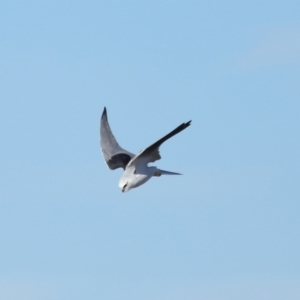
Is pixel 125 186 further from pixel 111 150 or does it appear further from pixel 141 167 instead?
pixel 111 150

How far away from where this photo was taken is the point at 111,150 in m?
47.2

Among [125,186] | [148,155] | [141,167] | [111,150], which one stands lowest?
[125,186]

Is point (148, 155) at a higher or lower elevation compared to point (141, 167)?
higher

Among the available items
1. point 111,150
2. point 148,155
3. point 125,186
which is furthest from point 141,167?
point 111,150

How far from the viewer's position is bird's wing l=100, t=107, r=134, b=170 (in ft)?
149

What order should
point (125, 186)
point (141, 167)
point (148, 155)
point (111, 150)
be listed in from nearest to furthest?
point (125, 186) → point (148, 155) → point (141, 167) → point (111, 150)

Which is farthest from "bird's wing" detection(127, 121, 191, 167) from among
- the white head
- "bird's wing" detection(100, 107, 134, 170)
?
"bird's wing" detection(100, 107, 134, 170)

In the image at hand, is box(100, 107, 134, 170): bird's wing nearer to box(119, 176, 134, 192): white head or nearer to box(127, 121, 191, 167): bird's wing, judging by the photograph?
box(127, 121, 191, 167): bird's wing

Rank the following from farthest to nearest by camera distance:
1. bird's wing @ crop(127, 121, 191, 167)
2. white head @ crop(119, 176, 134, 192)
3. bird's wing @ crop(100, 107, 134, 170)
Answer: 1. bird's wing @ crop(100, 107, 134, 170)
2. white head @ crop(119, 176, 134, 192)
3. bird's wing @ crop(127, 121, 191, 167)

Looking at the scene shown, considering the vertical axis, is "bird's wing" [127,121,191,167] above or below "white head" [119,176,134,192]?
above

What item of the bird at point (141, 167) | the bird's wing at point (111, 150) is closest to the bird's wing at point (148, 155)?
the bird at point (141, 167)

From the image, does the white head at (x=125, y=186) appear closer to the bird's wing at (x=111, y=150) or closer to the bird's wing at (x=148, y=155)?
the bird's wing at (x=148, y=155)

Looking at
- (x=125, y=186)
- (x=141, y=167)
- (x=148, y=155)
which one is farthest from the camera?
(x=141, y=167)

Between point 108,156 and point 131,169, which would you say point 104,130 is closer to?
point 108,156
